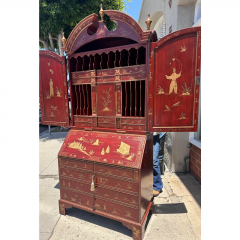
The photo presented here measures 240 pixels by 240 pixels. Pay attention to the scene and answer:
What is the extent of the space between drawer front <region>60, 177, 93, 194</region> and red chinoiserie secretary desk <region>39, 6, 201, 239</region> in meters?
0.02

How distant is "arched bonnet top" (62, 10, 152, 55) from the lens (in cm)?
189

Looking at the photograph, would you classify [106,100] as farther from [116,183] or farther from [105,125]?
[116,183]

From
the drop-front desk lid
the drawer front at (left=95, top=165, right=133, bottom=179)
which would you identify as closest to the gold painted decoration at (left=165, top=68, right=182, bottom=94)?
the drop-front desk lid

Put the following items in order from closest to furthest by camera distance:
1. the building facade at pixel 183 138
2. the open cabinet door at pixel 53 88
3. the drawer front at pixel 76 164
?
the drawer front at pixel 76 164, the open cabinet door at pixel 53 88, the building facade at pixel 183 138

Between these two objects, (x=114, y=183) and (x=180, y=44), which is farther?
(x=114, y=183)

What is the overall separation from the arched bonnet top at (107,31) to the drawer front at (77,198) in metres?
2.20

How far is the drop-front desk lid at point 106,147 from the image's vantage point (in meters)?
1.95

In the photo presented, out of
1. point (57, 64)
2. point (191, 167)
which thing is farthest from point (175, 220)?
point (57, 64)

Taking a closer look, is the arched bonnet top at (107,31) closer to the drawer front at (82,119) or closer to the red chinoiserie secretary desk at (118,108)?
the red chinoiserie secretary desk at (118,108)

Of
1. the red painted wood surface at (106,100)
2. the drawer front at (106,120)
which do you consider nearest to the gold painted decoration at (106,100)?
the red painted wood surface at (106,100)

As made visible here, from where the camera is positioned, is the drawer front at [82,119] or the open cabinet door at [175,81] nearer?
the open cabinet door at [175,81]

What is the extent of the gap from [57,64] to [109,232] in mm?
2640

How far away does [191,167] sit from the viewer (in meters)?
3.46

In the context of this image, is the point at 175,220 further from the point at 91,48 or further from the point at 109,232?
the point at 91,48
